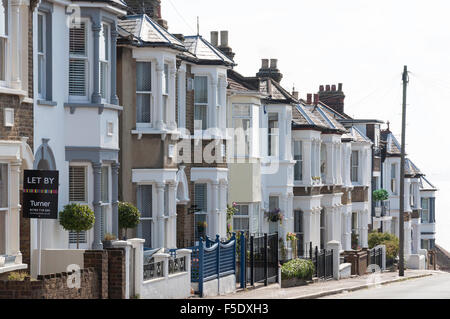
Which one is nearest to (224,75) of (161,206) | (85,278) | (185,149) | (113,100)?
(185,149)

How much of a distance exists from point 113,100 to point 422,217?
181ft

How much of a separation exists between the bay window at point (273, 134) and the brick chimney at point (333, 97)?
20.2m

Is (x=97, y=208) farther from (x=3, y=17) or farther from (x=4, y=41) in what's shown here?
(x=3, y=17)

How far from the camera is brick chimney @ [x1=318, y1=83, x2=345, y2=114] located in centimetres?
6231

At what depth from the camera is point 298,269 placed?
1483 inches

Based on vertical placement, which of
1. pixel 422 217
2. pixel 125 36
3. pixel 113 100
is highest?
pixel 125 36

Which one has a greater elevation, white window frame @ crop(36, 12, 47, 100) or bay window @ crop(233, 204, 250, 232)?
white window frame @ crop(36, 12, 47, 100)

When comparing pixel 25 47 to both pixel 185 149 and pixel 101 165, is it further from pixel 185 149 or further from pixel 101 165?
pixel 185 149

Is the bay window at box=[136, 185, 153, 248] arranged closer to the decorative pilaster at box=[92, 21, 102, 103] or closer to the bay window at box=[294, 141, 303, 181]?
the decorative pilaster at box=[92, 21, 102, 103]

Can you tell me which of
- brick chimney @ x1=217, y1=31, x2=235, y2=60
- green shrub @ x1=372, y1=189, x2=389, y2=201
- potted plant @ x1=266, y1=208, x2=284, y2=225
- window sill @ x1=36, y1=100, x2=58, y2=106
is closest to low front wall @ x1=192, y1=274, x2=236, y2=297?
window sill @ x1=36, y1=100, x2=58, y2=106

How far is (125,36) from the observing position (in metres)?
29.0

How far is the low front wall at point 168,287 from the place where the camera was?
24.8 meters

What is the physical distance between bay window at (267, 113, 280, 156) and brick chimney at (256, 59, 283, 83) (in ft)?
20.7

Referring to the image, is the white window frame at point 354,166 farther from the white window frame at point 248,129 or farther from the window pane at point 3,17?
the window pane at point 3,17
